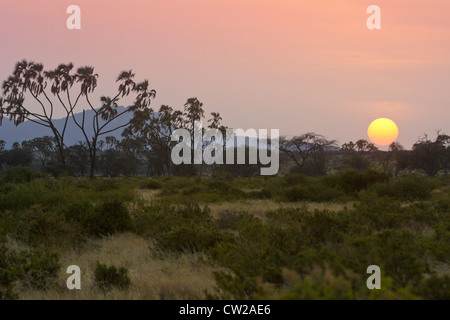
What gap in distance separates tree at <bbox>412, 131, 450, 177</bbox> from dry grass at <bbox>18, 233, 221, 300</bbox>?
57596 mm

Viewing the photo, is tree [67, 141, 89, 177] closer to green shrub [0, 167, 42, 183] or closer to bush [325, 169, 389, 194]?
green shrub [0, 167, 42, 183]

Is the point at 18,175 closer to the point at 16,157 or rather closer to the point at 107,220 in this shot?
the point at 107,220

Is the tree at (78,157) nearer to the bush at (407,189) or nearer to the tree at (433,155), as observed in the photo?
the tree at (433,155)

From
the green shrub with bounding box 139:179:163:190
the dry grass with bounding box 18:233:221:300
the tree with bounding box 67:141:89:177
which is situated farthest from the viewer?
the tree with bounding box 67:141:89:177

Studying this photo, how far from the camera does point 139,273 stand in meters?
7.19

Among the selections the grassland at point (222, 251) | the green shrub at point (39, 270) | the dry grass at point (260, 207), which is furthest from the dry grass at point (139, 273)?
the dry grass at point (260, 207)

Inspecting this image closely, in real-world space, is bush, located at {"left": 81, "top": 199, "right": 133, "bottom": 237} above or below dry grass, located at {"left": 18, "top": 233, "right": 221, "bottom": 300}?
above

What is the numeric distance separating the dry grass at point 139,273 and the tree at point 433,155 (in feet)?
189

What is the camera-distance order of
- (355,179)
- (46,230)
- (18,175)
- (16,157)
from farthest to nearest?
(16,157) → (18,175) → (355,179) → (46,230)

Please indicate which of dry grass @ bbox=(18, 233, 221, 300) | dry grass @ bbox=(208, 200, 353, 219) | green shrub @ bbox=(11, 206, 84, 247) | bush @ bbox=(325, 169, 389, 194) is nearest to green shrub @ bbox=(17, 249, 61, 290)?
dry grass @ bbox=(18, 233, 221, 300)

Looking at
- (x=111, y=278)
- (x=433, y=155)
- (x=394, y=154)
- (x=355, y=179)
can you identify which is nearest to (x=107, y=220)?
(x=111, y=278)

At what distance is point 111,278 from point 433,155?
60421 mm

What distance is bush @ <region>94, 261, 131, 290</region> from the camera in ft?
20.9
